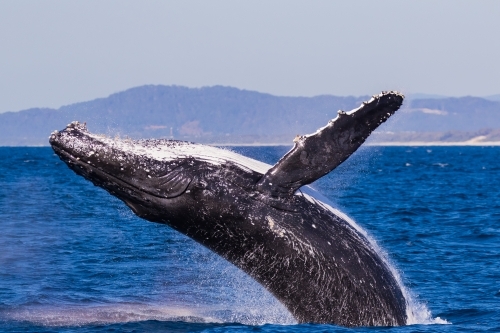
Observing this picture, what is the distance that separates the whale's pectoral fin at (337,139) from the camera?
953cm

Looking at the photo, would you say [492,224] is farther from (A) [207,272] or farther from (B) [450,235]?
(A) [207,272]

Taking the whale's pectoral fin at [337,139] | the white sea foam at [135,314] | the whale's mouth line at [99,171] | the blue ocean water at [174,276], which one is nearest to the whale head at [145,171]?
the whale's mouth line at [99,171]

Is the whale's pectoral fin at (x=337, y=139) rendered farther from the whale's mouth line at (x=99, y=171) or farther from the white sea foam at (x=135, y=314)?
the white sea foam at (x=135, y=314)

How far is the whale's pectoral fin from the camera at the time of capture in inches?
375

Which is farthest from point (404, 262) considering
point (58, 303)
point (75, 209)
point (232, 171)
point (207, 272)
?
point (75, 209)

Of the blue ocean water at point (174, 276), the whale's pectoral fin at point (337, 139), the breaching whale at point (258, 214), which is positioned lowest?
the blue ocean water at point (174, 276)

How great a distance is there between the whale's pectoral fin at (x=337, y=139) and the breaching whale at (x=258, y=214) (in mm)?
17

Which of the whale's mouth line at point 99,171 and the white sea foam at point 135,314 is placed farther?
the white sea foam at point 135,314

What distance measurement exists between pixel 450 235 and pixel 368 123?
13.9 m

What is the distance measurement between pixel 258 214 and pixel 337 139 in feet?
4.02

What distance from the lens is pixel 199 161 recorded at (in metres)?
10.1

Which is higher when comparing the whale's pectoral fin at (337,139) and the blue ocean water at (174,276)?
the whale's pectoral fin at (337,139)

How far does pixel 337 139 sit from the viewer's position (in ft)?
31.4

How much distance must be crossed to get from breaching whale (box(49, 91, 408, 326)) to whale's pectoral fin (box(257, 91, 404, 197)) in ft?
0.06
